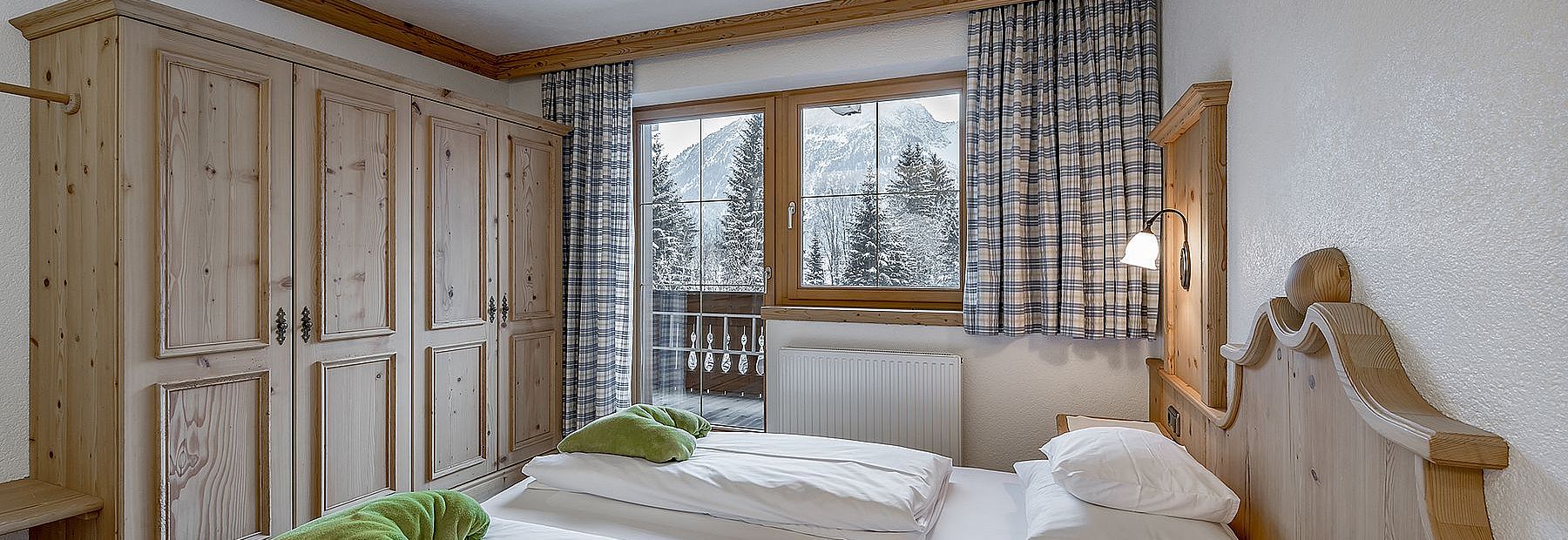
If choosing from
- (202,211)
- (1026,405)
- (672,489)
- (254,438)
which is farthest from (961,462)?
(202,211)

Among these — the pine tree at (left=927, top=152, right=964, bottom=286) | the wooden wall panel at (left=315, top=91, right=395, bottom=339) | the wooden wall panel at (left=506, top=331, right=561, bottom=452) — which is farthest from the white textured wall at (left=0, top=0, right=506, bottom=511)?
the pine tree at (left=927, top=152, right=964, bottom=286)

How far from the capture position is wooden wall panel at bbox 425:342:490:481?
3.12 metres

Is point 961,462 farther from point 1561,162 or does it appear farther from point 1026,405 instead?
point 1561,162

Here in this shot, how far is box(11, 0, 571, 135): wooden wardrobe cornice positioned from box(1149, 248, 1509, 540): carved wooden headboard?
3.03m

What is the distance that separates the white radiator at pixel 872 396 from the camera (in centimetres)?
305

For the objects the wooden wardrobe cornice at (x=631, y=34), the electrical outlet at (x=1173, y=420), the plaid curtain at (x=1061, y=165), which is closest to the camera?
the electrical outlet at (x=1173, y=420)

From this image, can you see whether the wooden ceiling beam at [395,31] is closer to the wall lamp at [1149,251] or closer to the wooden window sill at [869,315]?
the wooden window sill at [869,315]

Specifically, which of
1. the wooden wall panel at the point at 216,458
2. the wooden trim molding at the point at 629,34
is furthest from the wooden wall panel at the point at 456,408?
the wooden trim molding at the point at 629,34

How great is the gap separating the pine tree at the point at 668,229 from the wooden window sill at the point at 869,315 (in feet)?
1.98

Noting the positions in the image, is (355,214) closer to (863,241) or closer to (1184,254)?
(863,241)

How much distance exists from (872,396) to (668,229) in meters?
1.47

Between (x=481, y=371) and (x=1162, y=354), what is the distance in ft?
9.70

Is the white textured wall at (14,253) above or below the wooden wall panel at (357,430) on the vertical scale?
above

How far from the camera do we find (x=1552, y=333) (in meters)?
0.73
